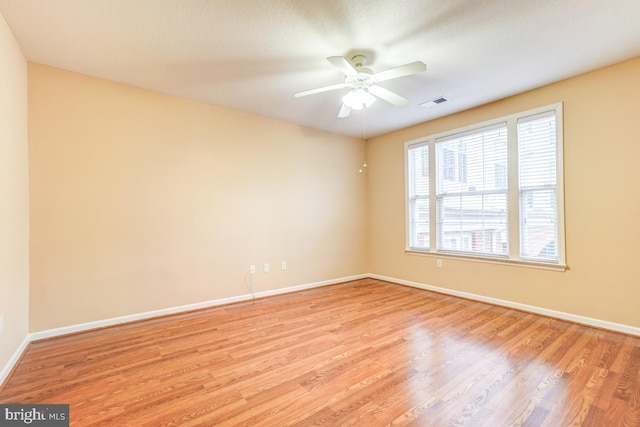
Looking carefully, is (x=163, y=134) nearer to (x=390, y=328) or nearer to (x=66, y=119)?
(x=66, y=119)

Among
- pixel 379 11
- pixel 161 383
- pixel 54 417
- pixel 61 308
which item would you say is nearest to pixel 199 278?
pixel 61 308

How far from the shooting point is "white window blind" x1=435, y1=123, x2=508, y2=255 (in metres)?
3.75

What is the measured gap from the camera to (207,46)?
2480 millimetres

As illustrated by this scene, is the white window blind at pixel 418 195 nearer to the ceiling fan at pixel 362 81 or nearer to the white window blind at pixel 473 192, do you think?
the white window blind at pixel 473 192

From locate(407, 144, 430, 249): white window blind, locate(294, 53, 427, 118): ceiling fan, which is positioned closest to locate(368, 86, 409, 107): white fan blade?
locate(294, 53, 427, 118): ceiling fan

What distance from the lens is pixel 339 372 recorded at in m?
2.14

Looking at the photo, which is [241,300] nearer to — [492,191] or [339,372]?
[339,372]

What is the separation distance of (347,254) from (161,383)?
3.64 m

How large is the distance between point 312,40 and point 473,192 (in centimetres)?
298

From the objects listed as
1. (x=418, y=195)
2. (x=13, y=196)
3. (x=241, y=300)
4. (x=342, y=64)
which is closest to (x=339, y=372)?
(x=241, y=300)

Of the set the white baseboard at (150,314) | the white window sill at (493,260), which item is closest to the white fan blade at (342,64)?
the white window sill at (493,260)

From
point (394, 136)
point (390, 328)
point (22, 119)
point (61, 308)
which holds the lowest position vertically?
point (390, 328)

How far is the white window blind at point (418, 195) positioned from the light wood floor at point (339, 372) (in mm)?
1607

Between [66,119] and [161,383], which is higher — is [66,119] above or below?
above
